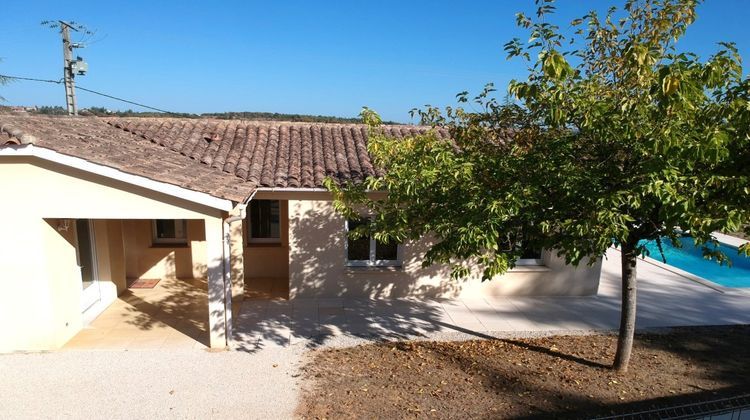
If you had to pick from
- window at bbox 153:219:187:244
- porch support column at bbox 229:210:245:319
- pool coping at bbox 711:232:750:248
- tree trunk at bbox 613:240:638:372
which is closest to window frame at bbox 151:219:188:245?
window at bbox 153:219:187:244

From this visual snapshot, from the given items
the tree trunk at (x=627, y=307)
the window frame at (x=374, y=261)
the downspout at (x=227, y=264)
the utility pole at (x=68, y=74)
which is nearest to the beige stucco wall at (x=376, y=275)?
Answer: the window frame at (x=374, y=261)

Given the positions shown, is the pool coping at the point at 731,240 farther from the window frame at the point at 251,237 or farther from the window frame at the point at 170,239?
the window frame at the point at 170,239

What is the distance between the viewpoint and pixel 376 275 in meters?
10.7

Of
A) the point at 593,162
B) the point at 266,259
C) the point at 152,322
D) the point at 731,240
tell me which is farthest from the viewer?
the point at 731,240

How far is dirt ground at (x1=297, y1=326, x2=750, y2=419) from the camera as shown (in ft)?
20.2

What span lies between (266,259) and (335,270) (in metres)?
2.70

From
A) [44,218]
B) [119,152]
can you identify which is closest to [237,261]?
[119,152]

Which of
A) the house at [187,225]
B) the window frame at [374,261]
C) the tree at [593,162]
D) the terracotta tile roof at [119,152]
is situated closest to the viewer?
the tree at [593,162]

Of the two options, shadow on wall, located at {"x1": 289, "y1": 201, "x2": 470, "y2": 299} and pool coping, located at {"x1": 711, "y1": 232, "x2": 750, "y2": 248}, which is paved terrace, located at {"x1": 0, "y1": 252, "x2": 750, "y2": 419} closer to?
shadow on wall, located at {"x1": 289, "y1": 201, "x2": 470, "y2": 299}

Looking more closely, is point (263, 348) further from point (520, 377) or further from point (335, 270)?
point (520, 377)

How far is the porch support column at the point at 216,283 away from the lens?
753cm

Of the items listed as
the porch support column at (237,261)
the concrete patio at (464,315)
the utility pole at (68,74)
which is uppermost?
the utility pole at (68,74)

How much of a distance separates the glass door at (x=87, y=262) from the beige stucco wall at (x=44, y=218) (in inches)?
43.9

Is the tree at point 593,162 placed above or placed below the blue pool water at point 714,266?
above
